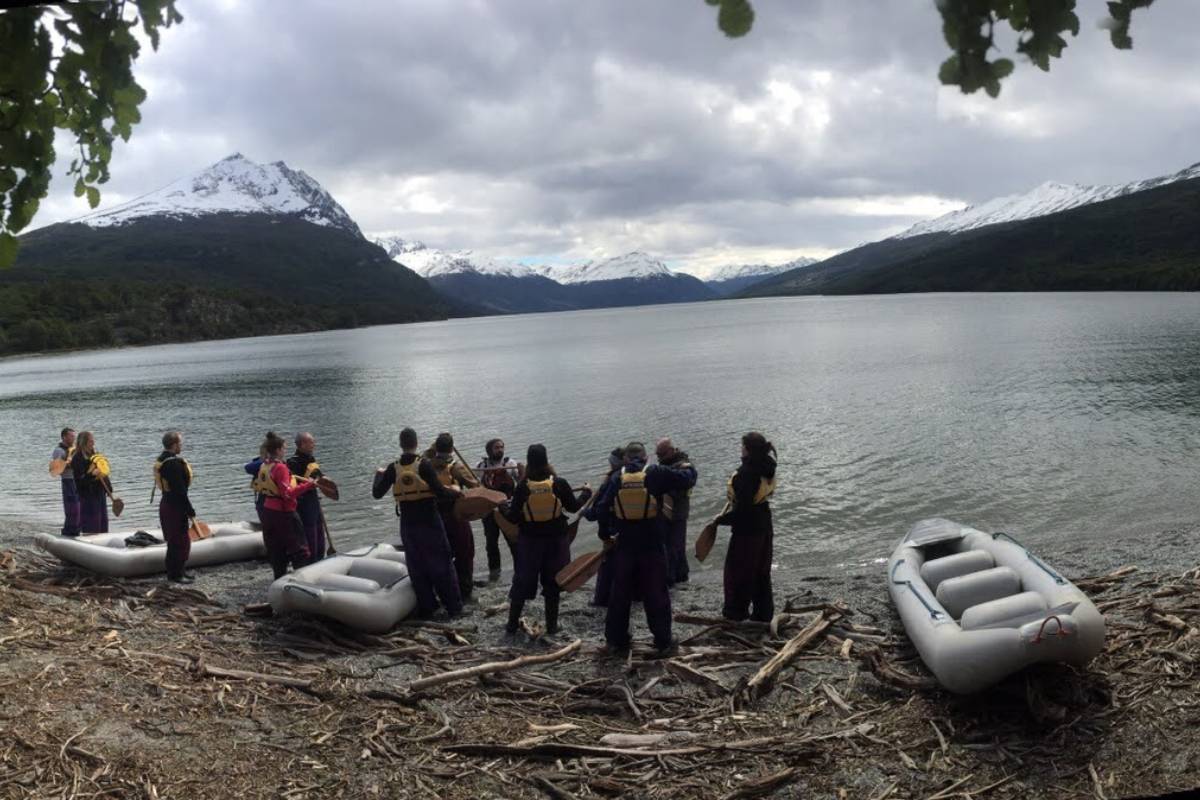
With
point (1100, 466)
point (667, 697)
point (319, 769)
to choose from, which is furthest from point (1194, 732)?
point (1100, 466)

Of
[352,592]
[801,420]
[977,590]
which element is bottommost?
[801,420]

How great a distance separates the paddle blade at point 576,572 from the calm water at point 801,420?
7.05 m

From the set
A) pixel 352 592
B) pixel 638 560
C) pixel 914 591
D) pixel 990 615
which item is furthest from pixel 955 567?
pixel 352 592

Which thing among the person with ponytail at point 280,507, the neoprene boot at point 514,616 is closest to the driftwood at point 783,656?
the neoprene boot at point 514,616

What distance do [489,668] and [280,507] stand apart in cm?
540

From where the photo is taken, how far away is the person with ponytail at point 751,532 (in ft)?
33.2

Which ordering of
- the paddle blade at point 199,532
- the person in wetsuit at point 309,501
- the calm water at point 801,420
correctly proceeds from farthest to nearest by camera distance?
the calm water at point 801,420
the paddle blade at point 199,532
the person in wetsuit at point 309,501

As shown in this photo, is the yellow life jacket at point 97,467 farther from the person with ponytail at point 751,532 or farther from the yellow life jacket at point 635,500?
the person with ponytail at point 751,532

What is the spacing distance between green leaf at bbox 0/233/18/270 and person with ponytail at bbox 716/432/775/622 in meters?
7.93

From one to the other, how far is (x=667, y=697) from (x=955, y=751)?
2.74 m

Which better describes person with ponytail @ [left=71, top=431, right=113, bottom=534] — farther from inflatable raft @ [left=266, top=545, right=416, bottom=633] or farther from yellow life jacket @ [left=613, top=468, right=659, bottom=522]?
yellow life jacket @ [left=613, top=468, right=659, bottom=522]

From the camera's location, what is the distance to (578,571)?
34.5ft

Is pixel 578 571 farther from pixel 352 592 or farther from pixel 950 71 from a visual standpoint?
pixel 950 71

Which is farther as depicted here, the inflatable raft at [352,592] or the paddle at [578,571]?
the paddle at [578,571]
